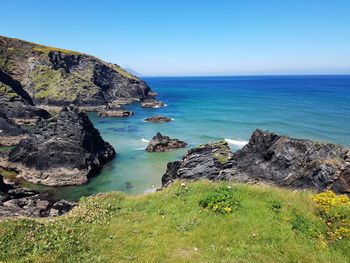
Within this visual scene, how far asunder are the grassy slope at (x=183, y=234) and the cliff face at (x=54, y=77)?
8793 centimetres

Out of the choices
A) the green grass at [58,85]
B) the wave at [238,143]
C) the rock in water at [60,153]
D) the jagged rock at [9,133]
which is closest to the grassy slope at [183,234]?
the rock in water at [60,153]

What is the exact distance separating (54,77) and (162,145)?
8085cm

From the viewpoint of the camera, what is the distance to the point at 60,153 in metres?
36.9

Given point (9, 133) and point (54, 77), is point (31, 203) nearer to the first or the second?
point (9, 133)

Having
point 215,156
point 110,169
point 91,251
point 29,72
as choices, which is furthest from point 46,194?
point 29,72

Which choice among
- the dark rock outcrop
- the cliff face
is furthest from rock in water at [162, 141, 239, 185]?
the cliff face

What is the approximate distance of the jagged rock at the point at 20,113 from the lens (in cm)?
7212

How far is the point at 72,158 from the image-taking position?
36750 millimetres

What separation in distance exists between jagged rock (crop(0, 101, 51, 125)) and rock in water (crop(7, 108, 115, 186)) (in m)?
38.4

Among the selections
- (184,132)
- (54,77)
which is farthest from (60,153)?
(54,77)

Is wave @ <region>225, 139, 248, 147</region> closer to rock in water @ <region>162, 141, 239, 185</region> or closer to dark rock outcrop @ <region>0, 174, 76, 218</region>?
rock in water @ <region>162, 141, 239, 185</region>

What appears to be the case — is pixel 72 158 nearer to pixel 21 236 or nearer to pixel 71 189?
pixel 71 189

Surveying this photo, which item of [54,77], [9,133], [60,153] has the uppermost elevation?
[54,77]

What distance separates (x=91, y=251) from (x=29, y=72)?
121884 mm
